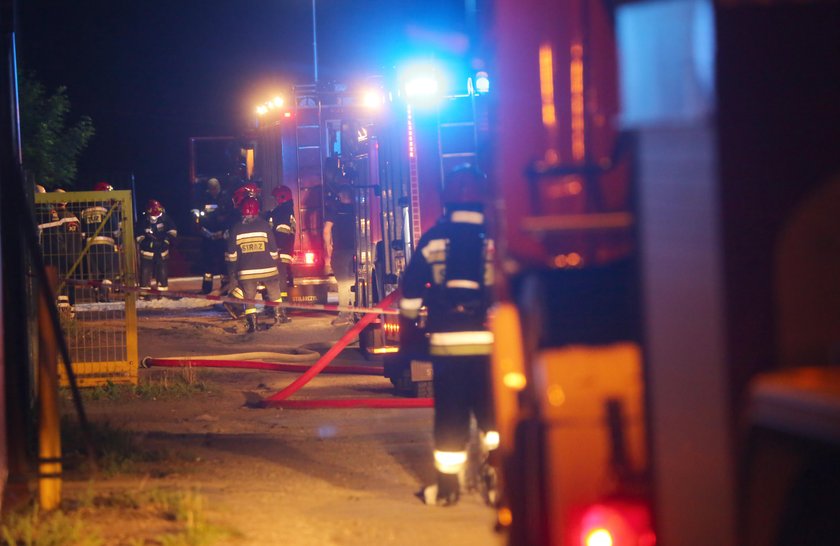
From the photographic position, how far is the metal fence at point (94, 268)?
31.9 ft

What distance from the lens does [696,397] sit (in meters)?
2.26

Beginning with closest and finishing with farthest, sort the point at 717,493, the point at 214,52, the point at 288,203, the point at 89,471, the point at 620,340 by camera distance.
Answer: the point at 717,493 → the point at 620,340 → the point at 89,471 → the point at 288,203 → the point at 214,52

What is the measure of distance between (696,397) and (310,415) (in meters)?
6.64

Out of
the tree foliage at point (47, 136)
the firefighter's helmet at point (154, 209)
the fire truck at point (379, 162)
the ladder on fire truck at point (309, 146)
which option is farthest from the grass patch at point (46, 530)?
the tree foliage at point (47, 136)

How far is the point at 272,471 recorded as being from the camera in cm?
681

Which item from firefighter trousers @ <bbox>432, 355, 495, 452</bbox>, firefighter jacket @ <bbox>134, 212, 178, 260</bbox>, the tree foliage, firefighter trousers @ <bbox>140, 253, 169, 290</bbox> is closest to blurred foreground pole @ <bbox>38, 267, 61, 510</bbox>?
firefighter trousers @ <bbox>432, 355, 495, 452</bbox>

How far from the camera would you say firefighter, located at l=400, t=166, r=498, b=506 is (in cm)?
568

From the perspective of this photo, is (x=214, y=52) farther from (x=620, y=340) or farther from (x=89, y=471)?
(x=620, y=340)

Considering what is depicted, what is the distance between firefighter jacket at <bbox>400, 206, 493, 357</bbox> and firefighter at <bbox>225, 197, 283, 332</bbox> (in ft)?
A: 26.1

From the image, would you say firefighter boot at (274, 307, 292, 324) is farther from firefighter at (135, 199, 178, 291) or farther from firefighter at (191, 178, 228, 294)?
firefighter at (135, 199, 178, 291)

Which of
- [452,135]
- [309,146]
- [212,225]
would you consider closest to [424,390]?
[452,135]

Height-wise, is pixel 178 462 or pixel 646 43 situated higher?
pixel 646 43

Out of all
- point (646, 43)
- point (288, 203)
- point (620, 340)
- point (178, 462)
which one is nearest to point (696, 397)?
point (620, 340)

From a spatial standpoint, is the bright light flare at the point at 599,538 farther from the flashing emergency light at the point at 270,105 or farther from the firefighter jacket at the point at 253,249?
the flashing emergency light at the point at 270,105
